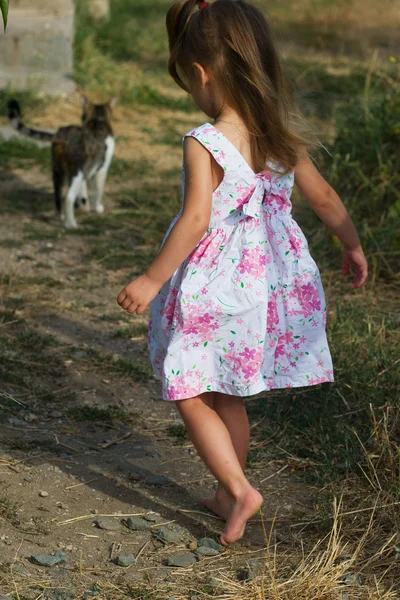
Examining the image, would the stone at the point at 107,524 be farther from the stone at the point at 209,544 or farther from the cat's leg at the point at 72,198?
the cat's leg at the point at 72,198

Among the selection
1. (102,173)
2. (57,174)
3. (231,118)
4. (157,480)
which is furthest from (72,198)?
(231,118)

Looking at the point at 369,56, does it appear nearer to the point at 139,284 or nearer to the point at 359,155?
the point at 359,155

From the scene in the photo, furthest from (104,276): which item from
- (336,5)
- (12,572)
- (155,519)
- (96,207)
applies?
(336,5)

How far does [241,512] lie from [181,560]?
230mm

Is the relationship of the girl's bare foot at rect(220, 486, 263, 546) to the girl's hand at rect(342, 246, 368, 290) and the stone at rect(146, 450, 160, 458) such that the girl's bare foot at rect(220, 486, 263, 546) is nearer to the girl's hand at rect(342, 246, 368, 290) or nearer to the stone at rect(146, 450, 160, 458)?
the stone at rect(146, 450, 160, 458)

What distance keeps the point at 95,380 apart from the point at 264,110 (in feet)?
5.63

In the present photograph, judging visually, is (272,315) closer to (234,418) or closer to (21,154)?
(234,418)

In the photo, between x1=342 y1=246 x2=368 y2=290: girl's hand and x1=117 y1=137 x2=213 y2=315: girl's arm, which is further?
x1=342 y1=246 x2=368 y2=290: girl's hand

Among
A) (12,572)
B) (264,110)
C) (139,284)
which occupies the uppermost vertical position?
(264,110)

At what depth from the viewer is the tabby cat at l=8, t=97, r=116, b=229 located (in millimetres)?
6078

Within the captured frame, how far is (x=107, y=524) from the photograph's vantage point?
2951 millimetres

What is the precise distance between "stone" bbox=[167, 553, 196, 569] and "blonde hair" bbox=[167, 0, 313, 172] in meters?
1.21

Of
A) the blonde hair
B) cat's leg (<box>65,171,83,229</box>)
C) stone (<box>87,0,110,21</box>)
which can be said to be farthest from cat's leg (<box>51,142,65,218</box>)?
stone (<box>87,0,110,21</box>)

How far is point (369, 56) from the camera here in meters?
11.3
